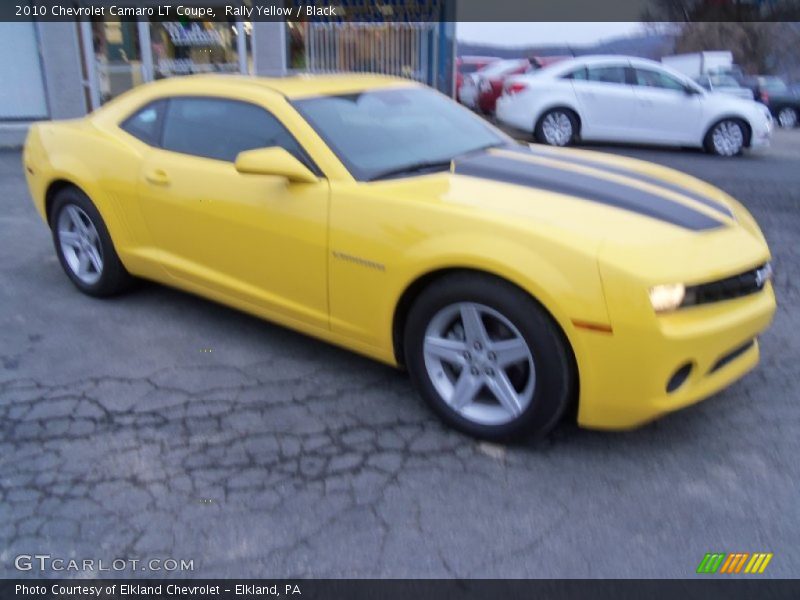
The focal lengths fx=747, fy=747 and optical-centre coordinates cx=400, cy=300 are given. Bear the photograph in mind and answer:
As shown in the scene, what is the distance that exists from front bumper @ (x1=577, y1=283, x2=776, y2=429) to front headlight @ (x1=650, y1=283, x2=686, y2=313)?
0.04 m

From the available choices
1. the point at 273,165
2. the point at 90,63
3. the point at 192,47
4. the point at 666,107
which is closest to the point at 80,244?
the point at 273,165

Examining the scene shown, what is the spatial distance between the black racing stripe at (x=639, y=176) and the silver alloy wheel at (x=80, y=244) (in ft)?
8.70

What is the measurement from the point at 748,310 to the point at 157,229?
3058mm

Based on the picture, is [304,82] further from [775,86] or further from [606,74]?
[775,86]

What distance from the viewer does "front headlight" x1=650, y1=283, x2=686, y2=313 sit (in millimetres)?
2738

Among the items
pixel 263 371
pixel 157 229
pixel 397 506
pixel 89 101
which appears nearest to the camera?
pixel 397 506

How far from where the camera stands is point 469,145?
4090 mm

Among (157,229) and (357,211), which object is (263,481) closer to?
(357,211)

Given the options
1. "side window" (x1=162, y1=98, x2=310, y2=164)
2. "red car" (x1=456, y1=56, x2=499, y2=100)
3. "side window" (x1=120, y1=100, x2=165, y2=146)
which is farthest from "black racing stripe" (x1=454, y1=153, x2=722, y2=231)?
"red car" (x1=456, y1=56, x2=499, y2=100)

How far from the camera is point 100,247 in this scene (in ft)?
15.2

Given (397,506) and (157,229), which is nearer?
(397,506)
